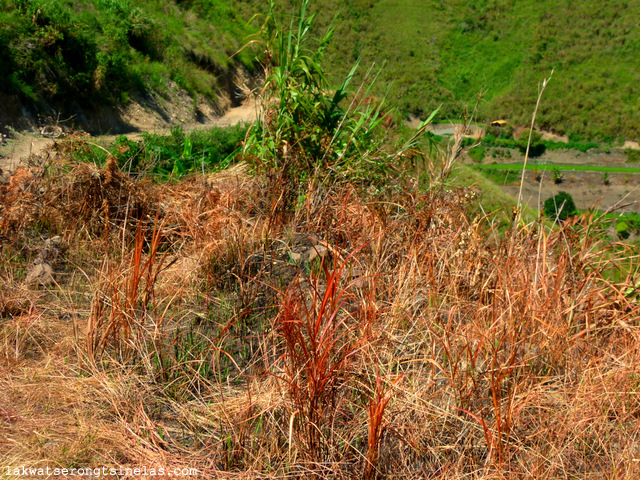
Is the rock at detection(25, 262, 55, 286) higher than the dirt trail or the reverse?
higher

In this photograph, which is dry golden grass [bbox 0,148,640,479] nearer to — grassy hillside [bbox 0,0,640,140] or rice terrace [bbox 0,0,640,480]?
rice terrace [bbox 0,0,640,480]

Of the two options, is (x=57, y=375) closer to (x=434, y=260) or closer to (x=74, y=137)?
(x=434, y=260)

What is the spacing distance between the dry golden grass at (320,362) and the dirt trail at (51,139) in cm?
183

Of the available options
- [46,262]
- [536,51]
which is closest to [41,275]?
[46,262]

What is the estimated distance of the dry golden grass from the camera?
5.99 ft

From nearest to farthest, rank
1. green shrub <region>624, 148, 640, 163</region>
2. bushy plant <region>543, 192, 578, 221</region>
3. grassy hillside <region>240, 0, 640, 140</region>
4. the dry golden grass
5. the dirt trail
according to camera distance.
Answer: the dry golden grass
bushy plant <region>543, 192, 578, 221</region>
the dirt trail
green shrub <region>624, 148, 640, 163</region>
grassy hillside <region>240, 0, 640, 140</region>

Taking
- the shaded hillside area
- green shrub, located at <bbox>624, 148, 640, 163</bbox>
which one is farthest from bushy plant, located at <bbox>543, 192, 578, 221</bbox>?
green shrub, located at <bbox>624, 148, 640, 163</bbox>

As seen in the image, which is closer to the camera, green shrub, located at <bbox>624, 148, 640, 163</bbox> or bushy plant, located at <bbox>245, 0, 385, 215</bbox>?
bushy plant, located at <bbox>245, 0, 385, 215</bbox>

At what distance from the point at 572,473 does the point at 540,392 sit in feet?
1.01

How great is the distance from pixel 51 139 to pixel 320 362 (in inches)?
152

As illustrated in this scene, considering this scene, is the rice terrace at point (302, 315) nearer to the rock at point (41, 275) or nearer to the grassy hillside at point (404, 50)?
the rock at point (41, 275)

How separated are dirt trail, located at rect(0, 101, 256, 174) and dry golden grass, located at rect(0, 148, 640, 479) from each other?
183 centimetres

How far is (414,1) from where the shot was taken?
6900 cm

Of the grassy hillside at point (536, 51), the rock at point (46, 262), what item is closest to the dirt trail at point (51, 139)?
the rock at point (46, 262)
